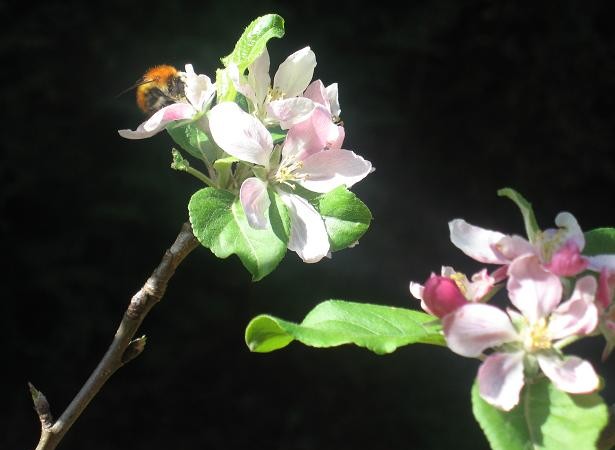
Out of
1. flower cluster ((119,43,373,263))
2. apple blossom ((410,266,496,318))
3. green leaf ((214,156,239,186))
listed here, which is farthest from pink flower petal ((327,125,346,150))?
apple blossom ((410,266,496,318))

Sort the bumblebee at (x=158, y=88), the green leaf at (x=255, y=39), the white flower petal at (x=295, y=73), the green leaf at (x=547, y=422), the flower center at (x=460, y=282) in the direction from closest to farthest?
the green leaf at (x=547, y=422)
the flower center at (x=460, y=282)
the green leaf at (x=255, y=39)
the white flower petal at (x=295, y=73)
the bumblebee at (x=158, y=88)

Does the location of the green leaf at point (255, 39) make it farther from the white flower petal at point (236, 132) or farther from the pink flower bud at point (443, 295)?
the pink flower bud at point (443, 295)

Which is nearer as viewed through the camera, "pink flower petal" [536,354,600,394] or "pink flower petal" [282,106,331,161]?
"pink flower petal" [536,354,600,394]

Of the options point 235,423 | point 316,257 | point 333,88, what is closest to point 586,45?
point 235,423

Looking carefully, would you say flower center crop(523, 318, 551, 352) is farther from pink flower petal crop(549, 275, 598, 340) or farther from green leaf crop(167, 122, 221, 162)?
green leaf crop(167, 122, 221, 162)

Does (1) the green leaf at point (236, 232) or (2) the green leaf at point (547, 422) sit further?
(1) the green leaf at point (236, 232)

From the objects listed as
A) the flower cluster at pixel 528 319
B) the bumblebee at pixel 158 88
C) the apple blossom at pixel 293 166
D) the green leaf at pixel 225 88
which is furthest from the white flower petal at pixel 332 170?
the bumblebee at pixel 158 88

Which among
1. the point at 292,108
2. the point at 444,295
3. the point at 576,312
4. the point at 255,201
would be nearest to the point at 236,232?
the point at 255,201
